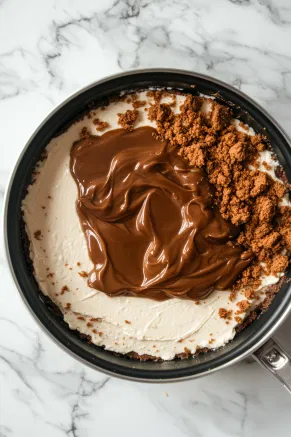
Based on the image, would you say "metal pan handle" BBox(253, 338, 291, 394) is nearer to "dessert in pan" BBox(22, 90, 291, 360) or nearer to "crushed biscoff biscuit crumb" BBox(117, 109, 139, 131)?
"dessert in pan" BBox(22, 90, 291, 360)

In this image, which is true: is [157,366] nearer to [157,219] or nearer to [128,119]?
[157,219]

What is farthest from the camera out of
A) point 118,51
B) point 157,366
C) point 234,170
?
point 118,51

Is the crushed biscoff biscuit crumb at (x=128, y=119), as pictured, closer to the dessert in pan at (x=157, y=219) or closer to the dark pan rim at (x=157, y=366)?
the dessert in pan at (x=157, y=219)

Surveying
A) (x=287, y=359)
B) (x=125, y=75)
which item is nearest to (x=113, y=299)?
(x=287, y=359)

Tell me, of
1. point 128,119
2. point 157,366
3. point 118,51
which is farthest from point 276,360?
point 118,51

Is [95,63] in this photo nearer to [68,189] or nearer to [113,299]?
[68,189]

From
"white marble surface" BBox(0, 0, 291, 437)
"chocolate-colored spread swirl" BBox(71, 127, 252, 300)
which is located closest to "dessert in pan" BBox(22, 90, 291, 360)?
"chocolate-colored spread swirl" BBox(71, 127, 252, 300)
